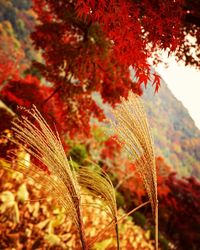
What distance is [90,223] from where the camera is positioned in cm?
583

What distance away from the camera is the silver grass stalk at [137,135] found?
5.72 feet

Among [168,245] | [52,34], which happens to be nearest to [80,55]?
[52,34]

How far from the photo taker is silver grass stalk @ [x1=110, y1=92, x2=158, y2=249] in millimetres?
1742

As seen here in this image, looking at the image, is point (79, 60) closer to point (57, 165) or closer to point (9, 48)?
point (57, 165)

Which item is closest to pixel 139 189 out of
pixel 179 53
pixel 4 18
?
pixel 179 53

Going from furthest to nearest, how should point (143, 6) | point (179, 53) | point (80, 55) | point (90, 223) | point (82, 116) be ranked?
point (82, 116)
point (90, 223)
point (80, 55)
point (179, 53)
point (143, 6)

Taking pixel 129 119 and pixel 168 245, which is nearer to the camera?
pixel 129 119

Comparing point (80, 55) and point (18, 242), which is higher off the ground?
point (80, 55)

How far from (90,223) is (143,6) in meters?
4.31

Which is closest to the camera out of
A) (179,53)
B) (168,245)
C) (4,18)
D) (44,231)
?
(179,53)

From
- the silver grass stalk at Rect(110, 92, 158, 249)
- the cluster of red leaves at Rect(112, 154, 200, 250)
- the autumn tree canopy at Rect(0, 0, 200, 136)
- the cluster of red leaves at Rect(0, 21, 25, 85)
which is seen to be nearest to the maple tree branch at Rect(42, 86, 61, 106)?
the autumn tree canopy at Rect(0, 0, 200, 136)

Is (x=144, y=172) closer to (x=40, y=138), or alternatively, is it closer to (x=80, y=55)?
(x=40, y=138)

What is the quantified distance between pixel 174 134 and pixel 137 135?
8420 centimetres

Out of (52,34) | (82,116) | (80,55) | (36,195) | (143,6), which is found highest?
(52,34)
